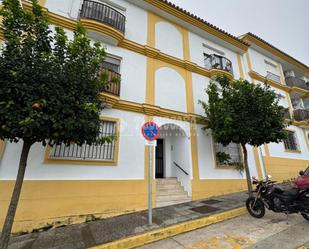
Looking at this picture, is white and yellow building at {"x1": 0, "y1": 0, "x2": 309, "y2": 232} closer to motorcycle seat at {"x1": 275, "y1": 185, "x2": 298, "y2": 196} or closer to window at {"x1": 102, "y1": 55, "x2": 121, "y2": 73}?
window at {"x1": 102, "y1": 55, "x2": 121, "y2": 73}

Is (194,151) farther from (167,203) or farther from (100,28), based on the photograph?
(100,28)

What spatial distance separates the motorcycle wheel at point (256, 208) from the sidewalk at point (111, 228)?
66 cm

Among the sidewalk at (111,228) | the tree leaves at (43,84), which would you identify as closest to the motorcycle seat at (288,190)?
the sidewalk at (111,228)

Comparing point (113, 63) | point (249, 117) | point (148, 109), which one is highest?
point (113, 63)

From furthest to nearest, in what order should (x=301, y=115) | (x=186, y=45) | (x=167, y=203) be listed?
(x=301, y=115) → (x=186, y=45) → (x=167, y=203)

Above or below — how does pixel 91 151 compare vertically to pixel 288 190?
above

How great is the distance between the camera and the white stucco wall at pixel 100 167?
4.68m

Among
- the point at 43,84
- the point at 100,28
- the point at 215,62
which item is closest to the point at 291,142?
the point at 215,62

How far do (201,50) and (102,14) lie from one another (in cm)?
572

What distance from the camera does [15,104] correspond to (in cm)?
303

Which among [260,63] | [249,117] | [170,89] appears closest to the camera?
[249,117]

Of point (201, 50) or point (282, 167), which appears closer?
point (201, 50)

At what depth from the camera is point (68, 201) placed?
4.93 m

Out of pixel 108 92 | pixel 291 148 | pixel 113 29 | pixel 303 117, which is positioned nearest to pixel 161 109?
pixel 108 92
